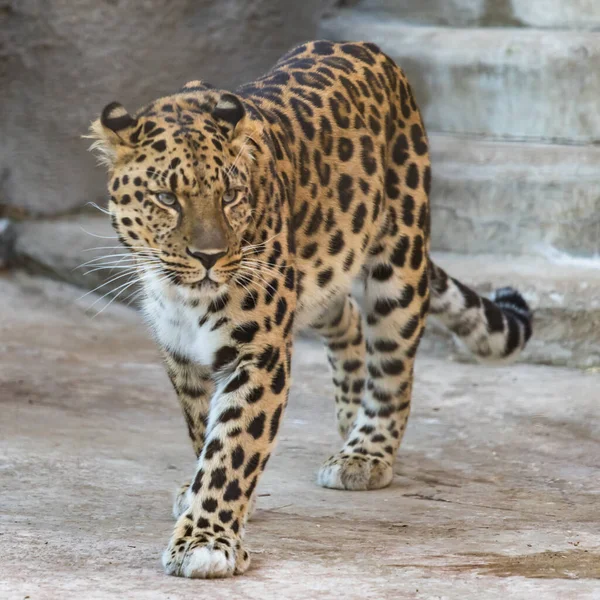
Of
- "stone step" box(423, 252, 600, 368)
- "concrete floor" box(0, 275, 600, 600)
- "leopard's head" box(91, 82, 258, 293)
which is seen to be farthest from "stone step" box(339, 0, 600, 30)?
"leopard's head" box(91, 82, 258, 293)

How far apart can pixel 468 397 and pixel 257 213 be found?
3.09 meters

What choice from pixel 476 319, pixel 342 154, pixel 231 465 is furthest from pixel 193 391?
pixel 476 319

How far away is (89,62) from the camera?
888 cm

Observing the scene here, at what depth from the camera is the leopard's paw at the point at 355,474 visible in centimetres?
543

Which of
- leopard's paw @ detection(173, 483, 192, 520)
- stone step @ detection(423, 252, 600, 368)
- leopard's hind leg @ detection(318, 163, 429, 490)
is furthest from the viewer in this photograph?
stone step @ detection(423, 252, 600, 368)

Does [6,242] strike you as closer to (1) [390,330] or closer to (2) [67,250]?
(2) [67,250]

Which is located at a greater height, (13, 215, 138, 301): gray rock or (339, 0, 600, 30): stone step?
(339, 0, 600, 30): stone step

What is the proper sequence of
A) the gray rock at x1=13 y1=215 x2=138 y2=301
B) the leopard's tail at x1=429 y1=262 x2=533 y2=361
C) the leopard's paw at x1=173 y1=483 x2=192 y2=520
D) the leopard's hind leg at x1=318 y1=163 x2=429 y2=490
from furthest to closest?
the gray rock at x1=13 y1=215 x2=138 y2=301 → the leopard's tail at x1=429 y1=262 x2=533 y2=361 → the leopard's hind leg at x1=318 y1=163 x2=429 y2=490 → the leopard's paw at x1=173 y1=483 x2=192 y2=520

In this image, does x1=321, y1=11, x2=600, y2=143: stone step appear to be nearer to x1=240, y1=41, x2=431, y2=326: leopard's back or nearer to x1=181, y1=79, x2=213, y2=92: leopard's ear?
x1=240, y1=41, x2=431, y2=326: leopard's back

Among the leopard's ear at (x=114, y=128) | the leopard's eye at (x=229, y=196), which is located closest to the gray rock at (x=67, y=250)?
the leopard's ear at (x=114, y=128)

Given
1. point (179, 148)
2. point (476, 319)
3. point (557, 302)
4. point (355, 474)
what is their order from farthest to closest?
1. point (557, 302)
2. point (476, 319)
3. point (355, 474)
4. point (179, 148)

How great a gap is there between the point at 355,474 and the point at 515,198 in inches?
126

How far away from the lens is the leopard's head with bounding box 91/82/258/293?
13.2 feet

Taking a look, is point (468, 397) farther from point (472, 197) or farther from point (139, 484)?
point (139, 484)
